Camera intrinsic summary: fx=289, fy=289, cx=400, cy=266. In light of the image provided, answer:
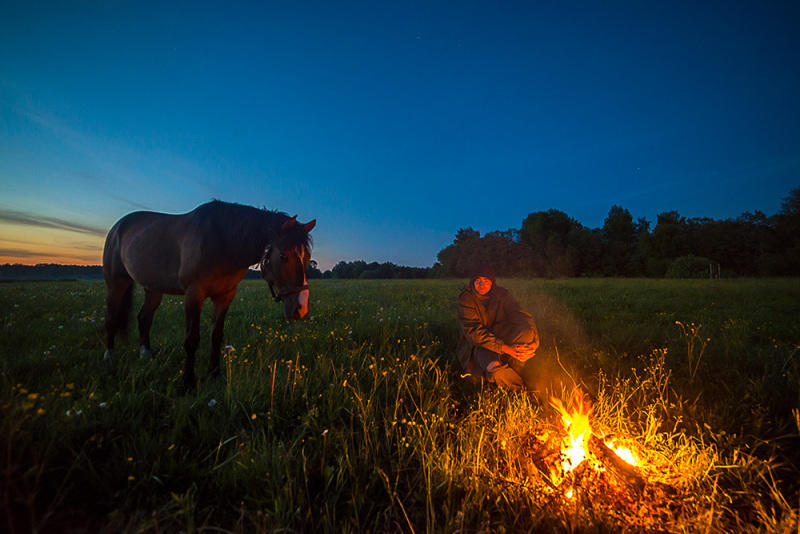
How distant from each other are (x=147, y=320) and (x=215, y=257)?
2.40 meters

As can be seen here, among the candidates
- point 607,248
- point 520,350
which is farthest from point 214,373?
point 607,248

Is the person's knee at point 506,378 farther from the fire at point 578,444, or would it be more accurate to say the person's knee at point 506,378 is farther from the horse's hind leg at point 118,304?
the horse's hind leg at point 118,304

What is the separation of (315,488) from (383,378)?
1.66 metres

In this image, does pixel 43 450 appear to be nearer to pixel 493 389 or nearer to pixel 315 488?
pixel 315 488

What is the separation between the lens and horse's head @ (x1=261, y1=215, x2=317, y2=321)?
378 centimetres

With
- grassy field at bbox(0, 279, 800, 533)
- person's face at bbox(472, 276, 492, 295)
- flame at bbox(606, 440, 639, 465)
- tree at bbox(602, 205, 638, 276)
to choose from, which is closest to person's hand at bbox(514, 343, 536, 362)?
grassy field at bbox(0, 279, 800, 533)

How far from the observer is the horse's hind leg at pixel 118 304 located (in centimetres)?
523

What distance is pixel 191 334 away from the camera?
3.98m

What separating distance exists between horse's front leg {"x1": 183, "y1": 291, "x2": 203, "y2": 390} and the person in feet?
12.5

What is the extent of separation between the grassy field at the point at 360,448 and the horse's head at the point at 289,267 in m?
0.84

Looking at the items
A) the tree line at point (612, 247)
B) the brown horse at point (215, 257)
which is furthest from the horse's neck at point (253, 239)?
the tree line at point (612, 247)

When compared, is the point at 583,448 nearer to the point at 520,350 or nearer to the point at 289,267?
the point at 520,350

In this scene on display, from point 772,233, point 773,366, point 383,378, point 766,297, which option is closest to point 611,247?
point 772,233

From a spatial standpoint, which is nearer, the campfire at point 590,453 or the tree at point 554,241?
the campfire at point 590,453
